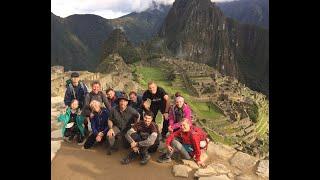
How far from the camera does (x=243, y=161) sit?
1113cm

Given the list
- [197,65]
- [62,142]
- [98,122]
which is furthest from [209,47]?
[62,142]

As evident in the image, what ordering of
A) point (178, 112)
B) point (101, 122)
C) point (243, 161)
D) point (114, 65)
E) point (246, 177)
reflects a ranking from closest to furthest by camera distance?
1. point (246, 177)
2. point (243, 161)
3. point (178, 112)
4. point (101, 122)
5. point (114, 65)

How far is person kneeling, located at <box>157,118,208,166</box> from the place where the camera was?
35.5 ft

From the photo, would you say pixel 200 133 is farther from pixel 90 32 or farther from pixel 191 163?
pixel 90 32

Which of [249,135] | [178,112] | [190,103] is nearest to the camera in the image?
[178,112]

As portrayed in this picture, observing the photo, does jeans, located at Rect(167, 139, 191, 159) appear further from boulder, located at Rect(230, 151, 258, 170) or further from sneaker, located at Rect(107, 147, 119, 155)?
sneaker, located at Rect(107, 147, 119, 155)

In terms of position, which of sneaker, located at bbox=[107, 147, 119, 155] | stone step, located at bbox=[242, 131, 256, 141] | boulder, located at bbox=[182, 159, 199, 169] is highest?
stone step, located at bbox=[242, 131, 256, 141]

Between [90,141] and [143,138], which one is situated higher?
[143,138]

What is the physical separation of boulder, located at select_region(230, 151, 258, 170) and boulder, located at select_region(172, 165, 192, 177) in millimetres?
1098

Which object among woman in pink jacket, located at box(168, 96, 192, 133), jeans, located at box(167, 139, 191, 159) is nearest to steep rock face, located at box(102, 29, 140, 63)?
woman in pink jacket, located at box(168, 96, 192, 133)

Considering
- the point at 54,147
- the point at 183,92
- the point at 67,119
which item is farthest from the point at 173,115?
the point at 54,147

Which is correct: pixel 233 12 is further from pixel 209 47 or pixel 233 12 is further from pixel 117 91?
pixel 117 91

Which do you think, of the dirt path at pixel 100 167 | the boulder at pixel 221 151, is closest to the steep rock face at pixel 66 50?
the dirt path at pixel 100 167

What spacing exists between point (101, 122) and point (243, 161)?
3312 millimetres
